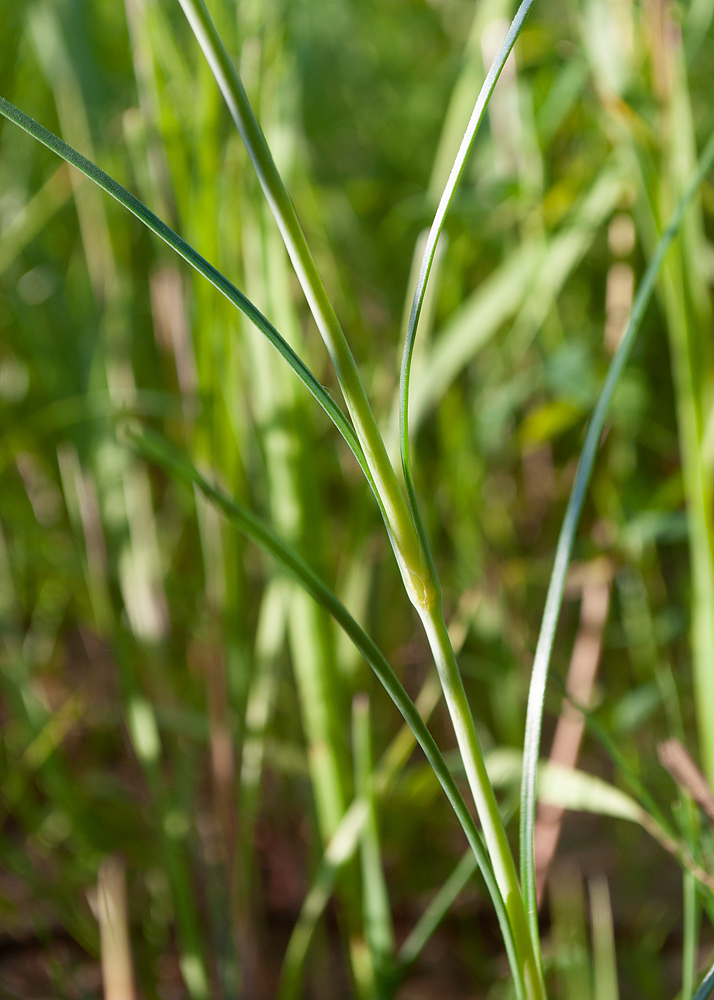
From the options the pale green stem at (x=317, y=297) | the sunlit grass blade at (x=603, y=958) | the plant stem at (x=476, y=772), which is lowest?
the sunlit grass blade at (x=603, y=958)

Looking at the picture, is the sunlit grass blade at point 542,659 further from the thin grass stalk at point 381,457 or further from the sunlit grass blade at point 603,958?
the sunlit grass blade at point 603,958

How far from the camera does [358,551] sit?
0.42 metres

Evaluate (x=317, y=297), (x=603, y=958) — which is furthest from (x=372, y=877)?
(x=317, y=297)

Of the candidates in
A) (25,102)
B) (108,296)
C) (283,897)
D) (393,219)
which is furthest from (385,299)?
(283,897)

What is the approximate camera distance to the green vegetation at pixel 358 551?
315 mm

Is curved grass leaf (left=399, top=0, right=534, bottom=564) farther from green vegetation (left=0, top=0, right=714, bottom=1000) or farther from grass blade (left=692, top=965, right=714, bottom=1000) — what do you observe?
grass blade (left=692, top=965, right=714, bottom=1000)

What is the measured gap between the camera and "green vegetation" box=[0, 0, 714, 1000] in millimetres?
315

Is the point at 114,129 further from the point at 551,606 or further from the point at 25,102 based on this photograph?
the point at 551,606

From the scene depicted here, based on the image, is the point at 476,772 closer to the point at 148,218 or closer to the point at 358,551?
the point at 148,218

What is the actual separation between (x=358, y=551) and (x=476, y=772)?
0.25 meters

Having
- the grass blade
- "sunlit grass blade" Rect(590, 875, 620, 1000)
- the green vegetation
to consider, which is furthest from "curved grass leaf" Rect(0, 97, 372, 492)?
"sunlit grass blade" Rect(590, 875, 620, 1000)

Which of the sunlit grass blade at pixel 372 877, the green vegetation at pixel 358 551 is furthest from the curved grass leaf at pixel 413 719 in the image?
the sunlit grass blade at pixel 372 877

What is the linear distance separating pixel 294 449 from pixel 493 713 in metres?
0.28

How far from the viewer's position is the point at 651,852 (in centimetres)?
48
